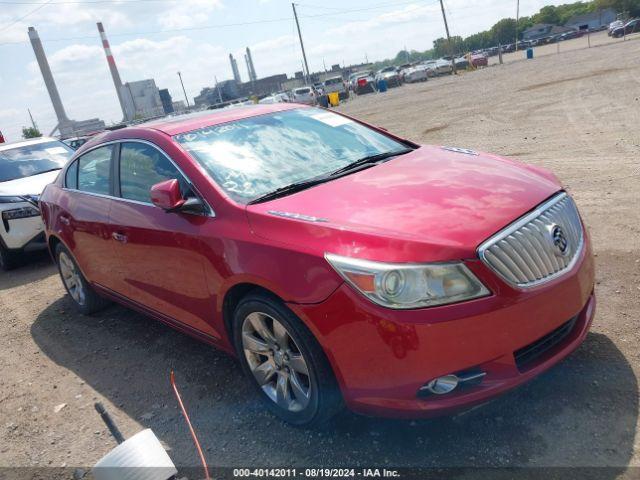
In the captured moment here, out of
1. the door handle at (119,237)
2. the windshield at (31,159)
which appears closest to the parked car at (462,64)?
the windshield at (31,159)

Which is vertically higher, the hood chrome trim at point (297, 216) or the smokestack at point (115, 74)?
the smokestack at point (115, 74)

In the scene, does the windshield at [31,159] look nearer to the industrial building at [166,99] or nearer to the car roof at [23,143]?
the car roof at [23,143]

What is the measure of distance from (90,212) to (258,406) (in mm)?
2244

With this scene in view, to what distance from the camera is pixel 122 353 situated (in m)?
4.41

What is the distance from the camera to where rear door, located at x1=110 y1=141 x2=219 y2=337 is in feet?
10.8

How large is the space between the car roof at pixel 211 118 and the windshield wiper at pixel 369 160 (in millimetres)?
928

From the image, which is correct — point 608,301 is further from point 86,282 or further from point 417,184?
point 86,282

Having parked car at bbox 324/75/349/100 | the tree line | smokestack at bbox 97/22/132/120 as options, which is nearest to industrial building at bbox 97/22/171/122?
smokestack at bbox 97/22/132/120

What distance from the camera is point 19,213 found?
23.5 ft

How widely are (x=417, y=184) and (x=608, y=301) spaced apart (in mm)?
1786

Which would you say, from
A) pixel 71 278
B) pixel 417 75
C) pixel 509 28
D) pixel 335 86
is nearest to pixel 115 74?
pixel 335 86

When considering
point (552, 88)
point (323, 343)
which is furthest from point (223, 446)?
point (552, 88)

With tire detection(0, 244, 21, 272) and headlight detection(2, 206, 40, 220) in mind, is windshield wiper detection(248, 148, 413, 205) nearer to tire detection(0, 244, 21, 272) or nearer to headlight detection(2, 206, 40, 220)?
headlight detection(2, 206, 40, 220)

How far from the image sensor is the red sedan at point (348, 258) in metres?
2.36
